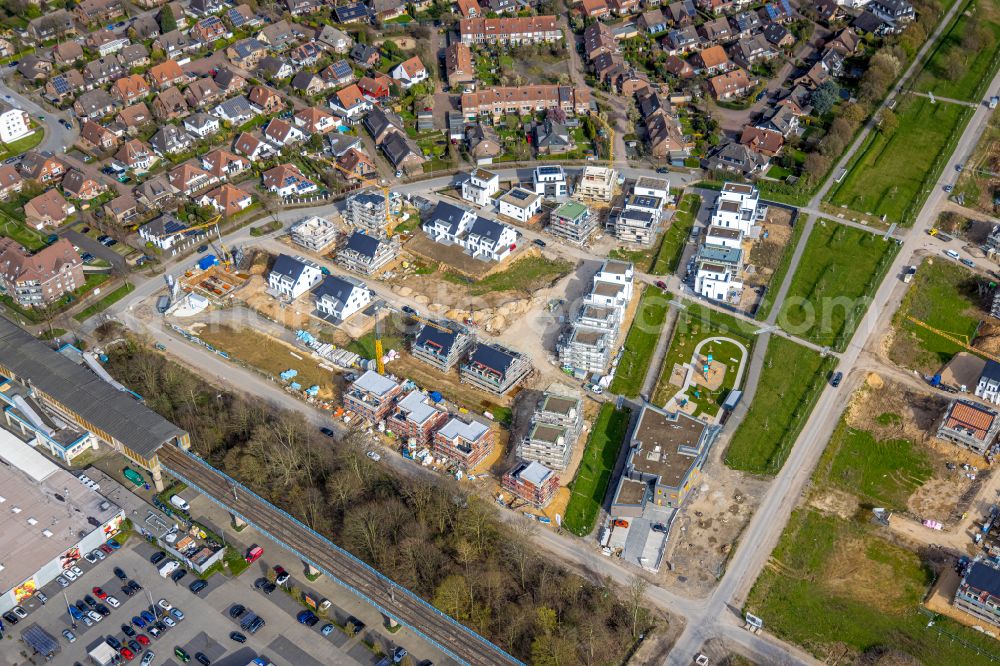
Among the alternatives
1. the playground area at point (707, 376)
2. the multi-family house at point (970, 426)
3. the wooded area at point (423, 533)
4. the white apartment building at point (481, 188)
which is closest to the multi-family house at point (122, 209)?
the wooded area at point (423, 533)

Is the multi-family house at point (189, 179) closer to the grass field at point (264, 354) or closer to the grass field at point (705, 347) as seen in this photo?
the grass field at point (264, 354)

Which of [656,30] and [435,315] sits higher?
[656,30]

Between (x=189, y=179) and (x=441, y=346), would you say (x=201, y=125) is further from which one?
(x=441, y=346)

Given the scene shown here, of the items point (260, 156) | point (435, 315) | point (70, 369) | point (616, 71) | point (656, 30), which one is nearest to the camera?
point (70, 369)

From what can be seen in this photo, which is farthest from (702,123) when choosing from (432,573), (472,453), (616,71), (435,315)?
(432,573)

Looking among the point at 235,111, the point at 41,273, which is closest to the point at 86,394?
the point at 41,273

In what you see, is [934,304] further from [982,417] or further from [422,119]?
[422,119]
